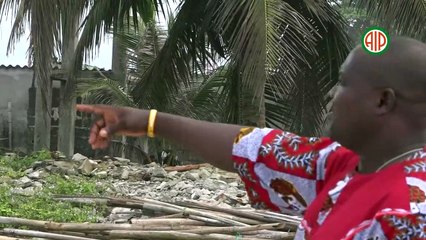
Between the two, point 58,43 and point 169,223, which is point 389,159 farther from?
point 58,43

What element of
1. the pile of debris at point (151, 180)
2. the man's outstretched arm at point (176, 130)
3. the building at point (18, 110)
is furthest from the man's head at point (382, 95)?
the building at point (18, 110)

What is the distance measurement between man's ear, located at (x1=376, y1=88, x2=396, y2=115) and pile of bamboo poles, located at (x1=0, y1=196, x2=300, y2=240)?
2620 mm

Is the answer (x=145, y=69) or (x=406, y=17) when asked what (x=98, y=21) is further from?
(x=406, y=17)

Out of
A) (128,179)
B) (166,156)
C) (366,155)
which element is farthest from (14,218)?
(166,156)

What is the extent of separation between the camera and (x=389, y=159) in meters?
1.19

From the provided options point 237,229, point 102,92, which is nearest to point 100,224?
point 237,229

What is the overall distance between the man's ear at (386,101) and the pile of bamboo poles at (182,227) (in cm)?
262

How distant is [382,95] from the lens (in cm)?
117

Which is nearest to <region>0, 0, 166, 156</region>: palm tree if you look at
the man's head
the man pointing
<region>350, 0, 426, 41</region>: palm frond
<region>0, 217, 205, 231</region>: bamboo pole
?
<region>0, 217, 205, 231</region>: bamboo pole

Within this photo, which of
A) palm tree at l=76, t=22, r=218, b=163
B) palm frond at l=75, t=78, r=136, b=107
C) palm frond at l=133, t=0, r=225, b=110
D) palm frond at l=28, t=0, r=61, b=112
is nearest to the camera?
palm frond at l=28, t=0, r=61, b=112

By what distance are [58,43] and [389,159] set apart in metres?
5.16

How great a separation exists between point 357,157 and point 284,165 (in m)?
0.16

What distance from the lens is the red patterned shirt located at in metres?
1.09

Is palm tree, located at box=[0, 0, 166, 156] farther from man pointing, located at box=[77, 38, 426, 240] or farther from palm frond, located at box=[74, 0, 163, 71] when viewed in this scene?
man pointing, located at box=[77, 38, 426, 240]
